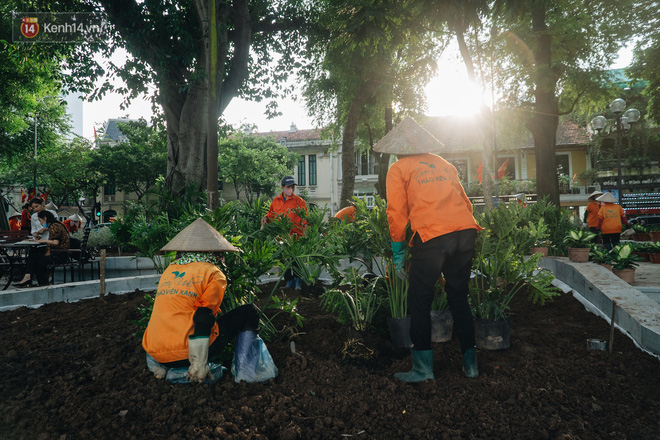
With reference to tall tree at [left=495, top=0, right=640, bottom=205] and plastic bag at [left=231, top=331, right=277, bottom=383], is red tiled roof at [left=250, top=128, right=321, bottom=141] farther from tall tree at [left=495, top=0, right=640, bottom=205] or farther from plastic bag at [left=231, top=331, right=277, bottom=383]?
plastic bag at [left=231, top=331, right=277, bottom=383]

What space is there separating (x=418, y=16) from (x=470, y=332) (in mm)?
5561

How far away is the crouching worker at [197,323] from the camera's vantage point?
109 inches

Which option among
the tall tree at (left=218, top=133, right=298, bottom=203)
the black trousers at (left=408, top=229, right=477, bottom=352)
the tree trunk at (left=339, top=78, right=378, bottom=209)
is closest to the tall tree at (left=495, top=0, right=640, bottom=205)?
the tree trunk at (left=339, top=78, right=378, bottom=209)

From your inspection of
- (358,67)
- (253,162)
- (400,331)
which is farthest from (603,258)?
(253,162)

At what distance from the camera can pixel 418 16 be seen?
23.0 feet

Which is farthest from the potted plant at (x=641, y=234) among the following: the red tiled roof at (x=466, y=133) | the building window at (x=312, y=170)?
the building window at (x=312, y=170)

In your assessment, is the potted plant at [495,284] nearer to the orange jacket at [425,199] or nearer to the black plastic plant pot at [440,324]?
the black plastic plant pot at [440,324]

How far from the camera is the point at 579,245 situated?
23.0 feet

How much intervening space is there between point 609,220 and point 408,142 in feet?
30.6

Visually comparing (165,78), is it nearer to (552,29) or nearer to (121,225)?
(121,225)

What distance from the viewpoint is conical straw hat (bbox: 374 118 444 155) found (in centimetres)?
339

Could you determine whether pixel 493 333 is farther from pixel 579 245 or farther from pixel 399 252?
pixel 579 245

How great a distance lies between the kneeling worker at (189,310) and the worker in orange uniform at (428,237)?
1.31 m

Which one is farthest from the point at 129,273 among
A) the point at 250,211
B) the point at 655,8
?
the point at 655,8
